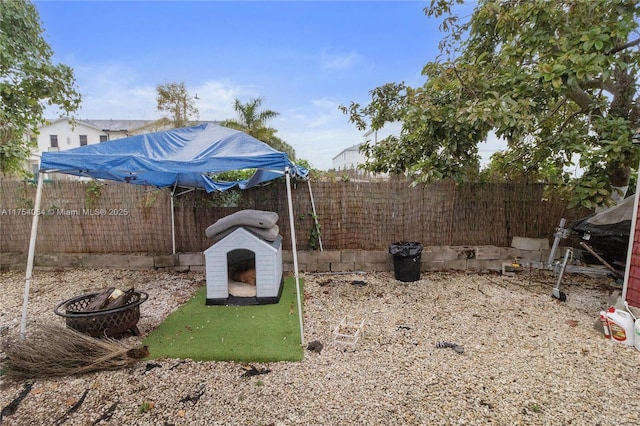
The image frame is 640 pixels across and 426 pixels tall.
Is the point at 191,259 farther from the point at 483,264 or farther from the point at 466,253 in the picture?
the point at 483,264

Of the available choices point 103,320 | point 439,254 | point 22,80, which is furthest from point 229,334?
point 22,80

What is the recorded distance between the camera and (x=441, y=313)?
3535 mm

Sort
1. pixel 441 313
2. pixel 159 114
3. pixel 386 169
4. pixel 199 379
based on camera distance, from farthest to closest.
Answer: pixel 159 114 < pixel 386 169 < pixel 441 313 < pixel 199 379

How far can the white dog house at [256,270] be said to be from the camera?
3715mm

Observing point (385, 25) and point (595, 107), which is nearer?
point (595, 107)

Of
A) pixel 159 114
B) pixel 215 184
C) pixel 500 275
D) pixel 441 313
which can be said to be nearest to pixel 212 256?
pixel 215 184

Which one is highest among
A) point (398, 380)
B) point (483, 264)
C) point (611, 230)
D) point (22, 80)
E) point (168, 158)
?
point (22, 80)

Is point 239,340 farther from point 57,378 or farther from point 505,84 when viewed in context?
point 505,84

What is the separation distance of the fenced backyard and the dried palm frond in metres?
2.99

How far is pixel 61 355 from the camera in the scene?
2338mm

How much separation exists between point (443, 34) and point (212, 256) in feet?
17.3

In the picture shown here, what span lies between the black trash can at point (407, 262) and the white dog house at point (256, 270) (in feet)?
6.35

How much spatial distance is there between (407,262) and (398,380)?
2.58 meters

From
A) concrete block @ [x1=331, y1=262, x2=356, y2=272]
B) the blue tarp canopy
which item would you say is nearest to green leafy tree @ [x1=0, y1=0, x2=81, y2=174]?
the blue tarp canopy
